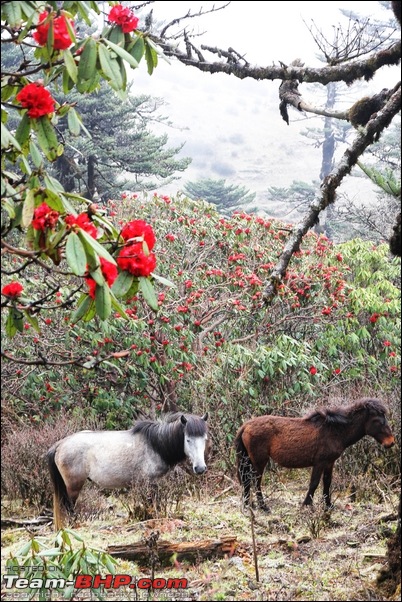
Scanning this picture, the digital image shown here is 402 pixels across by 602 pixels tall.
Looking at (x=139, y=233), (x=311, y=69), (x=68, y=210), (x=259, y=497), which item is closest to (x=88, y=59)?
(x=68, y=210)

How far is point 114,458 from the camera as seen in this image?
24.7 ft

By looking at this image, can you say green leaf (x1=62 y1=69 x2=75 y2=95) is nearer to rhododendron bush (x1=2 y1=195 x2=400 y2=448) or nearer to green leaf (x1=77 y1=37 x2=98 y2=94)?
green leaf (x1=77 y1=37 x2=98 y2=94)

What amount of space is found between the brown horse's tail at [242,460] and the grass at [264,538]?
0.36 m

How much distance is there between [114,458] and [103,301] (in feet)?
16.6

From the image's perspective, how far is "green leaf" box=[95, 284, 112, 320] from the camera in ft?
9.22

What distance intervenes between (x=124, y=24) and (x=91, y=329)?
22.6ft

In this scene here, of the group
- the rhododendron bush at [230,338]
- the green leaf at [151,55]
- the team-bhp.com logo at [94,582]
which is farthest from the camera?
the rhododendron bush at [230,338]

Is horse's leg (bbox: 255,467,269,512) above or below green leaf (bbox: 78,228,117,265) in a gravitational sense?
below

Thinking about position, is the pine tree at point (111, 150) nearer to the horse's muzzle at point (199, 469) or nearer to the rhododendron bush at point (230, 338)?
the rhododendron bush at point (230, 338)

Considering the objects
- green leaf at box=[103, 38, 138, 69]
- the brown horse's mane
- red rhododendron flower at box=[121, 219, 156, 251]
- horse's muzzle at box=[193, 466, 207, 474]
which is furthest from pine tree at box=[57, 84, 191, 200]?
red rhododendron flower at box=[121, 219, 156, 251]

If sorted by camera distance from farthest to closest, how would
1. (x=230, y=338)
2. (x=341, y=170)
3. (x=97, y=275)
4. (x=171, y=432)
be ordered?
1. (x=230, y=338)
2. (x=171, y=432)
3. (x=341, y=170)
4. (x=97, y=275)

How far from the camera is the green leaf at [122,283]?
292cm

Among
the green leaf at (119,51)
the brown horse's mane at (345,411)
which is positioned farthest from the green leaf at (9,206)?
the brown horse's mane at (345,411)

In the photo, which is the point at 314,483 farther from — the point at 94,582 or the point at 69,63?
the point at 69,63
